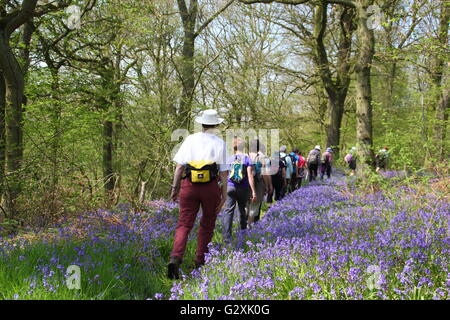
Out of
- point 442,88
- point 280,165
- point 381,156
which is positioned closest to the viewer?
point 381,156

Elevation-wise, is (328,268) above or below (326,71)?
below

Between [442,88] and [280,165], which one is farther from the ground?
[442,88]

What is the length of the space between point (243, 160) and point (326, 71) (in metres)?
13.4

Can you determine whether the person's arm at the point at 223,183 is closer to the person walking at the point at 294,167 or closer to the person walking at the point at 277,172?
the person walking at the point at 277,172

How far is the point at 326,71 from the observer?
18.3 m

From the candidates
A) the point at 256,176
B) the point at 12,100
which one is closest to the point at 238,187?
the point at 256,176

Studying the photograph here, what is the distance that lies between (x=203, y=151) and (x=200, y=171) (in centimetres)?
27

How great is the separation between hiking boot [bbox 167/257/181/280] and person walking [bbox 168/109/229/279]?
0.18 feet

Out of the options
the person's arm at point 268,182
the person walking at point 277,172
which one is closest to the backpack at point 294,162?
the person walking at point 277,172

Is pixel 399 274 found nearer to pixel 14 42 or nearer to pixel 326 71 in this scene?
pixel 14 42

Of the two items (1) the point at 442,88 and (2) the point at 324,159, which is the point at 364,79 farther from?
(2) the point at 324,159

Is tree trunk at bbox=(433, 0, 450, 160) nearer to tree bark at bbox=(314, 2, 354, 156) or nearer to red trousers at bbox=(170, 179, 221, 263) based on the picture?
tree bark at bbox=(314, 2, 354, 156)

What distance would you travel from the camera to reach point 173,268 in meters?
4.43
